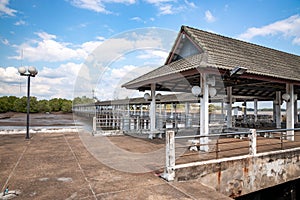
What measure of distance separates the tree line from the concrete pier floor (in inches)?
2114

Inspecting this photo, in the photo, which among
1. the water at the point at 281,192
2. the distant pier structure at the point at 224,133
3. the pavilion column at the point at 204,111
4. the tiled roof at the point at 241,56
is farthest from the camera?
the water at the point at 281,192

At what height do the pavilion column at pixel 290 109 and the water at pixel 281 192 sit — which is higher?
the pavilion column at pixel 290 109

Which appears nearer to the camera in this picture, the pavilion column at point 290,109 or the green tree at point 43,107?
the pavilion column at point 290,109

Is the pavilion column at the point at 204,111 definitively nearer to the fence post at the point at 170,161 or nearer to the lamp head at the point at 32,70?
the fence post at the point at 170,161

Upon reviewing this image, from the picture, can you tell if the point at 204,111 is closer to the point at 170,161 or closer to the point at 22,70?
the point at 170,161

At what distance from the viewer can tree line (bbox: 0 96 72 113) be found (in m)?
50.5

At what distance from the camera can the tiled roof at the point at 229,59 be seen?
590 cm

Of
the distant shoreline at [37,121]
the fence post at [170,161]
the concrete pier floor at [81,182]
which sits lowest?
the distant shoreline at [37,121]

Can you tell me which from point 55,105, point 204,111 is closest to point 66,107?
point 55,105

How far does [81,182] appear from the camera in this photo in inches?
149

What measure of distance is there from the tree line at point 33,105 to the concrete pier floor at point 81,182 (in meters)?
53.7

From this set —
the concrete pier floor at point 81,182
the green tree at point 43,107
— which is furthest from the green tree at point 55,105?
the concrete pier floor at point 81,182

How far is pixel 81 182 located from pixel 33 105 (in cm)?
5823

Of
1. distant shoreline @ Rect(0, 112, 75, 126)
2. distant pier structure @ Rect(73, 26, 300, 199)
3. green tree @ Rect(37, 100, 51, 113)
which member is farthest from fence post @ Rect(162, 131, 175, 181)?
green tree @ Rect(37, 100, 51, 113)
